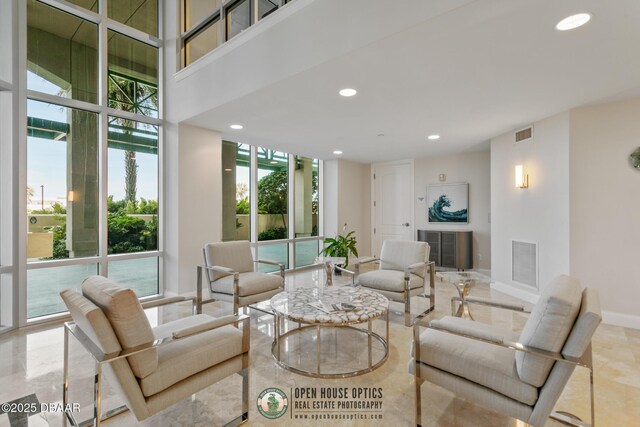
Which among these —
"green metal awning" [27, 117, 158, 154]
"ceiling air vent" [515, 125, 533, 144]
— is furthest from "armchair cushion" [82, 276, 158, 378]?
"ceiling air vent" [515, 125, 533, 144]

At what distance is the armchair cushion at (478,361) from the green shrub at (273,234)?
4.23 metres

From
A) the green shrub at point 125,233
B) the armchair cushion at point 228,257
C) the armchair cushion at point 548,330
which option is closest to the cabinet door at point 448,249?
the armchair cushion at point 228,257

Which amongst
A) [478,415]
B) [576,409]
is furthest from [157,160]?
[576,409]

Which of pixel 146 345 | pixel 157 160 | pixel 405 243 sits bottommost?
pixel 146 345

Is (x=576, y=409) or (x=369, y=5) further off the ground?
(x=369, y=5)

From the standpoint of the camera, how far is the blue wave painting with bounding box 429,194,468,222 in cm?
618

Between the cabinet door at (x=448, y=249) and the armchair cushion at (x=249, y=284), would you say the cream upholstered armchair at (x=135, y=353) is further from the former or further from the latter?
the cabinet door at (x=448, y=249)

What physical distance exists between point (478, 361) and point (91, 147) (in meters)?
4.65

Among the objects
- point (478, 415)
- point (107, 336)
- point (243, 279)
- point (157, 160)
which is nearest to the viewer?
point (107, 336)

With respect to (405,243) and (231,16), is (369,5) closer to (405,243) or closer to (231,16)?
(231,16)

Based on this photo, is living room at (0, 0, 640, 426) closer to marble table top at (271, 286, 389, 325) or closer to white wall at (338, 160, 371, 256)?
marble table top at (271, 286, 389, 325)

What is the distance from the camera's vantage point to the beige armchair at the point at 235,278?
10.7 feet

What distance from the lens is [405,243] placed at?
13.1ft

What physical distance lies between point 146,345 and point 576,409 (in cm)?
257
